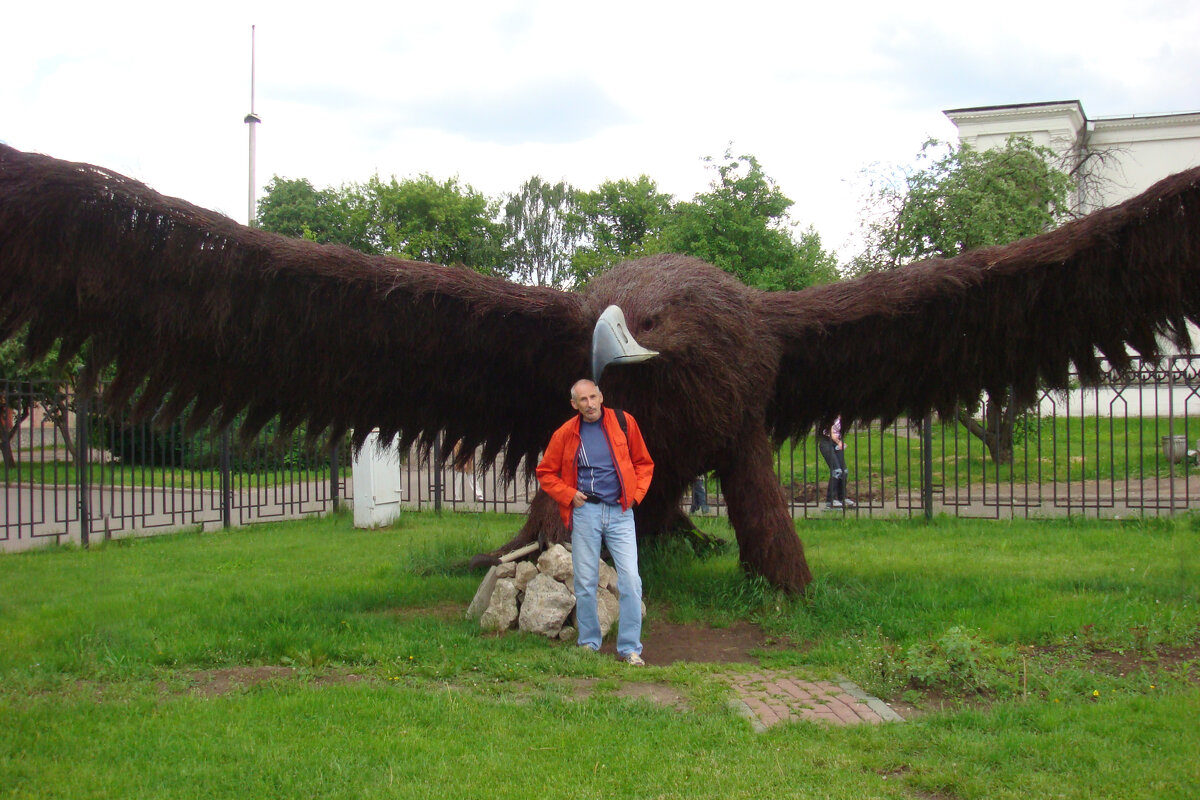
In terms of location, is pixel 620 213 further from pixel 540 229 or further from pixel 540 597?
pixel 540 597

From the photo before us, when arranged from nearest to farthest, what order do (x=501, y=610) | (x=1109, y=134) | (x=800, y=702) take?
(x=800, y=702) → (x=501, y=610) → (x=1109, y=134)

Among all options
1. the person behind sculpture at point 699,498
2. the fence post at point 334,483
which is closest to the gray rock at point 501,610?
the person behind sculpture at point 699,498

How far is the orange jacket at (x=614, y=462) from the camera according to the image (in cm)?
527

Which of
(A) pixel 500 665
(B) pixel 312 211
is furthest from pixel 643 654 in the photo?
(B) pixel 312 211

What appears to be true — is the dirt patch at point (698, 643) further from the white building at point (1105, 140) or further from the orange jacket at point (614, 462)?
the white building at point (1105, 140)

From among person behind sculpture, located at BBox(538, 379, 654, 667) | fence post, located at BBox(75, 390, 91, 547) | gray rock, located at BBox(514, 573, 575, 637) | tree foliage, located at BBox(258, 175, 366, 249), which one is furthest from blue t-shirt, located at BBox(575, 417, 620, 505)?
tree foliage, located at BBox(258, 175, 366, 249)

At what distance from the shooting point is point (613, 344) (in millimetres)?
5242

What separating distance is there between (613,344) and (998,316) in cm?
253

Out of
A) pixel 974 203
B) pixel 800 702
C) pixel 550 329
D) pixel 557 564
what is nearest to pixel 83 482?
pixel 557 564

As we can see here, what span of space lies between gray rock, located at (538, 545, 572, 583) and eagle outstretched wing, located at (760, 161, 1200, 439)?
1992 millimetres

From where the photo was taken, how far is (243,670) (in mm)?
5168

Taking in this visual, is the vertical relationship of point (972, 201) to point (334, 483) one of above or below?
above

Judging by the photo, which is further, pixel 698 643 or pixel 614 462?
pixel 698 643

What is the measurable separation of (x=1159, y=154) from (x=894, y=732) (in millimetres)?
24448
